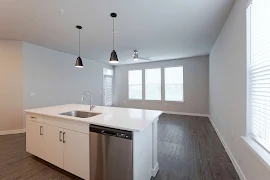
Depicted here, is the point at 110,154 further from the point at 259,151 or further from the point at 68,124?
the point at 259,151

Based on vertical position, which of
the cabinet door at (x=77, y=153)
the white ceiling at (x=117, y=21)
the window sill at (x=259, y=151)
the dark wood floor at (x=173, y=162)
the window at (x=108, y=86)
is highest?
the white ceiling at (x=117, y=21)

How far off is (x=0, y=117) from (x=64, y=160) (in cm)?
337

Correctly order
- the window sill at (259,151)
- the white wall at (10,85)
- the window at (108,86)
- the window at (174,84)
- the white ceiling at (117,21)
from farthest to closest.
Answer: the window at (108,86)
the window at (174,84)
the white wall at (10,85)
the white ceiling at (117,21)
the window sill at (259,151)

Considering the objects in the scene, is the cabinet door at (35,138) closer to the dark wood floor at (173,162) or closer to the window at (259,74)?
the dark wood floor at (173,162)

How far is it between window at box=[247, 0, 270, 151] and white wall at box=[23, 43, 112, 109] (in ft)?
17.9

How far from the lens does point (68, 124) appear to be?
1979 millimetres

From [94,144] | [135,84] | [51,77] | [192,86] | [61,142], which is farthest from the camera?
[135,84]

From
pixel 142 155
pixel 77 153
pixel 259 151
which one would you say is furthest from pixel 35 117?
pixel 259 151

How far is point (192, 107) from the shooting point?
20.7ft

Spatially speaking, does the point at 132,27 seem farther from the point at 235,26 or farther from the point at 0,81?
the point at 0,81

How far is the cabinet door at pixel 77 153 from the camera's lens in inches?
71.6

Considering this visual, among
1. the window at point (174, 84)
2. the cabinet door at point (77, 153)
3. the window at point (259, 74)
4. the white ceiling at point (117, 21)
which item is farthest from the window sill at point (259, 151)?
the window at point (174, 84)

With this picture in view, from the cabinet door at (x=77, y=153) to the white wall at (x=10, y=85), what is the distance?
124 inches

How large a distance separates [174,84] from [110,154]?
575cm
